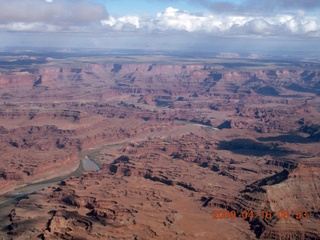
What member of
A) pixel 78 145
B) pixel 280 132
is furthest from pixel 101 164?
pixel 280 132

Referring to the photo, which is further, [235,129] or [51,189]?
[235,129]

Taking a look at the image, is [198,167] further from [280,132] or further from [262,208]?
[280,132]

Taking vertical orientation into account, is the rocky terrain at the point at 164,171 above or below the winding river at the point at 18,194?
above

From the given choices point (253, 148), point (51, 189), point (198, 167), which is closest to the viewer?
point (51, 189)
